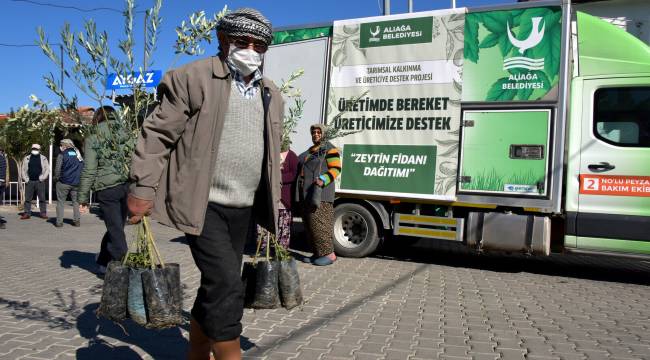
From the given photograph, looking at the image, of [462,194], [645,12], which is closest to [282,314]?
[462,194]

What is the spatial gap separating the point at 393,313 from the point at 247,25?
3.30 m

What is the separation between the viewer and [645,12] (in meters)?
14.7

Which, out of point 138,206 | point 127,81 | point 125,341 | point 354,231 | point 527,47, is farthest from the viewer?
point 354,231

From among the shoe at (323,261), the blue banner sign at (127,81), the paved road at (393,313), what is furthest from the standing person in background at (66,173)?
the blue banner sign at (127,81)

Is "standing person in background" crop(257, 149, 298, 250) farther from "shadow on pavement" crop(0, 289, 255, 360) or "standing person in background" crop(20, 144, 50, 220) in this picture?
"standing person in background" crop(20, 144, 50, 220)

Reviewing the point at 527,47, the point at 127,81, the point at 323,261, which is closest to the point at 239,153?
the point at 127,81

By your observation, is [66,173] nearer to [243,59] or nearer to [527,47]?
[527,47]

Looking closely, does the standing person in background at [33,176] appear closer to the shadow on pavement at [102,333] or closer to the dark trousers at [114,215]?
the dark trousers at [114,215]

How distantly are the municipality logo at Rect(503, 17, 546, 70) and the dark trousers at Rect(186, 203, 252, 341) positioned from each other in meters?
5.27

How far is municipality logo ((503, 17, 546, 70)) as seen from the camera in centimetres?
711

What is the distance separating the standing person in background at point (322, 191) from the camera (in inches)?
303

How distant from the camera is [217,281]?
286 centimetres

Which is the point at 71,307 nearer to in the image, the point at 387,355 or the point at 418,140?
the point at 387,355

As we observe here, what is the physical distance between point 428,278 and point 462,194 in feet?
3.75
